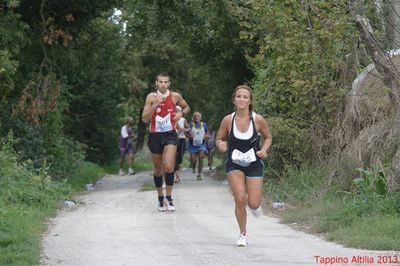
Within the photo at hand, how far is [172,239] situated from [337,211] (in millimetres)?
2540

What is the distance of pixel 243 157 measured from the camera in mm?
8648

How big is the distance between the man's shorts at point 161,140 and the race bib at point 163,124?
2.5 inches

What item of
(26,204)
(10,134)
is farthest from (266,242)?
(10,134)

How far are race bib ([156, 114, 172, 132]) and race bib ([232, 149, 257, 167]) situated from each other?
3.13 meters

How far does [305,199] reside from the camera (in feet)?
40.0

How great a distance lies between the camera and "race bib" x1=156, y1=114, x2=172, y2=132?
38.2ft

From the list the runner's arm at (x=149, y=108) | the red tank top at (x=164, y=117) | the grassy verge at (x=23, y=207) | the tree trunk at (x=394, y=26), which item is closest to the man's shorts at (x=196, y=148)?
the grassy verge at (x=23, y=207)

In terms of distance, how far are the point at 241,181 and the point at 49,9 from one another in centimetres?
1061

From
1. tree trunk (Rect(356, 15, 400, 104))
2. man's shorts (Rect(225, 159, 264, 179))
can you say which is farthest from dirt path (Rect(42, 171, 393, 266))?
tree trunk (Rect(356, 15, 400, 104))

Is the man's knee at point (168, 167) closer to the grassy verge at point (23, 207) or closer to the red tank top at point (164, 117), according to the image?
the red tank top at point (164, 117)

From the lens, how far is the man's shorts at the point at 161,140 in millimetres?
11711

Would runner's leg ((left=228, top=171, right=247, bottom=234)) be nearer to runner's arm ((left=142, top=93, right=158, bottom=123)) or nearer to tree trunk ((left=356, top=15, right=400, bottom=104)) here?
runner's arm ((left=142, top=93, right=158, bottom=123))

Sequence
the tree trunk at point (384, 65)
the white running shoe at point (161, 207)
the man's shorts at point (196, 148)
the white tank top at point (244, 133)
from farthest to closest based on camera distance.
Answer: the man's shorts at point (196, 148) → the white running shoe at point (161, 207) → the tree trunk at point (384, 65) → the white tank top at point (244, 133)

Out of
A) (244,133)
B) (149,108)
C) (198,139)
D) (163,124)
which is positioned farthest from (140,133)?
(244,133)
